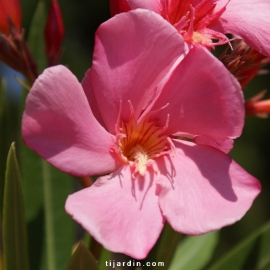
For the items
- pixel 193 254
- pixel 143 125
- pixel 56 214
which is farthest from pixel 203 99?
pixel 193 254

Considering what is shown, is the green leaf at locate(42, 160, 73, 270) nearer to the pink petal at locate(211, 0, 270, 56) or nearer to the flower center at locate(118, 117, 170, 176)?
the flower center at locate(118, 117, 170, 176)

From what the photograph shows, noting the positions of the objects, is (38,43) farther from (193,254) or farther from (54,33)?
(193,254)

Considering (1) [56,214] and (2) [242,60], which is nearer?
(2) [242,60]

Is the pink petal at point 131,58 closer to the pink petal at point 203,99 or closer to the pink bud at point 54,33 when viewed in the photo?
the pink petal at point 203,99

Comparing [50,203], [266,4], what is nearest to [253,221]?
[50,203]

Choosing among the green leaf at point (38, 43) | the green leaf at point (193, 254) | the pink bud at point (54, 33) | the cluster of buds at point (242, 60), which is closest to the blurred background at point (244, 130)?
the green leaf at point (193, 254)

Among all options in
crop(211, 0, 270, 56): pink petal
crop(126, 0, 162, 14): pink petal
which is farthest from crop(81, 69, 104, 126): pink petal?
crop(211, 0, 270, 56): pink petal
